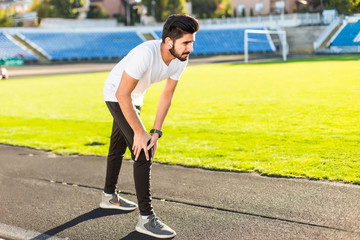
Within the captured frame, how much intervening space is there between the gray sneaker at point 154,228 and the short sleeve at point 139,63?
1.36 m

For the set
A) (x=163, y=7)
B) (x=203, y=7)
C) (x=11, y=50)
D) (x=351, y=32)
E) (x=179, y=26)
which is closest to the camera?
(x=179, y=26)

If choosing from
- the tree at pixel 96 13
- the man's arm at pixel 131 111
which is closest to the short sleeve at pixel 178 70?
the man's arm at pixel 131 111

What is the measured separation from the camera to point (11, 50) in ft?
167

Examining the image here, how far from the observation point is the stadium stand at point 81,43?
5244cm

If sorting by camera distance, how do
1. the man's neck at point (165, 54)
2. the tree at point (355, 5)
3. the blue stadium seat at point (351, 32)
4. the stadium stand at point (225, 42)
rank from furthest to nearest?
the stadium stand at point (225, 42), the tree at point (355, 5), the blue stadium seat at point (351, 32), the man's neck at point (165, 54)

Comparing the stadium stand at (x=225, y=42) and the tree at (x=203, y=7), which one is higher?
the tree at (x=203, y=7)

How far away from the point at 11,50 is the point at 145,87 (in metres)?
52.2

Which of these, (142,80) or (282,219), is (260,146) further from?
(142,80)

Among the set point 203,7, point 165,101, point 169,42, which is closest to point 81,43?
point 203,7

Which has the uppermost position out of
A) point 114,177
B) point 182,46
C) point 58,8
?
point 58,8

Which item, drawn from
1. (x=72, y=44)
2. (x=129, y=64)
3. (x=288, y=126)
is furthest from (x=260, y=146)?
(x=72, y=44)

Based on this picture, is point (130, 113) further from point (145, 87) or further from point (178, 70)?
point (178, 70)

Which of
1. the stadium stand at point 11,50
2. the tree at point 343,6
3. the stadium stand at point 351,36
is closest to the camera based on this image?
the stadium stand at point 351,36

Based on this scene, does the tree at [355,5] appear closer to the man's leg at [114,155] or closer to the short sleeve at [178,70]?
the short sleeve at [178,70]
